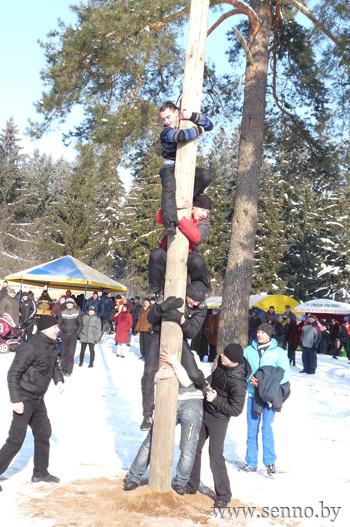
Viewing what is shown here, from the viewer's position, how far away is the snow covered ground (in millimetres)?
5031

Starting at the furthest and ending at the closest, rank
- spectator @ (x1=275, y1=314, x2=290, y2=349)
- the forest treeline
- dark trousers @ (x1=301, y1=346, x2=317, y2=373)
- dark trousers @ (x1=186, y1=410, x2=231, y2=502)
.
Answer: the forest treeline → spectator @ (x1=275, y1=314, x2=290, y2=349) → dark trousers @ (x1=301, y1=346, x2=317, y2=373) → dark trousers @ (x1=186, y1=410, x2=231, y2=502)

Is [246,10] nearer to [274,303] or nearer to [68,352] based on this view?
[68,352]

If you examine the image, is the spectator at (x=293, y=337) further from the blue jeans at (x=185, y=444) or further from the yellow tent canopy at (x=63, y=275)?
the blue jeans at (x=185, y=444)

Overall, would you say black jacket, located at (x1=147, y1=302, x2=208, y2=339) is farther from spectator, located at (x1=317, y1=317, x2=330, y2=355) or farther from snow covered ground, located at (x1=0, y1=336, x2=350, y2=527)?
spectator, located at (x1=317, y1=317, x2=330, y2=355)

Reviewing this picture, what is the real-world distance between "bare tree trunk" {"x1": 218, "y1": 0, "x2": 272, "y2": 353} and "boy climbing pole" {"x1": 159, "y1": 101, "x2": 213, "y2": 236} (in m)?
7.48

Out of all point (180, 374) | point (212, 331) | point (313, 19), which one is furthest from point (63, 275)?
point (180, 374)

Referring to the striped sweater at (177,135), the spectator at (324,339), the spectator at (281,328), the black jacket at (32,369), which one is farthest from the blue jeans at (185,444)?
the spectator at (324,339)

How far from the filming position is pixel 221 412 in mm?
5035

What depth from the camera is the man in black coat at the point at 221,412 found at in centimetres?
489

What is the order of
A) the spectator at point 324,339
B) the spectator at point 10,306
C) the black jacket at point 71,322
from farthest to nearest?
the spectator at point 324,339 < the spectator at point 10,306 < the black jacket at point 71,322

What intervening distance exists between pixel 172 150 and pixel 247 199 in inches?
313

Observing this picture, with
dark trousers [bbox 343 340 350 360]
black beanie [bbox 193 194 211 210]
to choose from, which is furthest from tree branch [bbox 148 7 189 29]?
dark trousers [bbox 343 340 350 360]

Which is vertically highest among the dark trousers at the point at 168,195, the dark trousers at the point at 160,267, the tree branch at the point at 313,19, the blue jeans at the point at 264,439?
the tree branch at the point at 313,19

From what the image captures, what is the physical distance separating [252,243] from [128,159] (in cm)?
346
